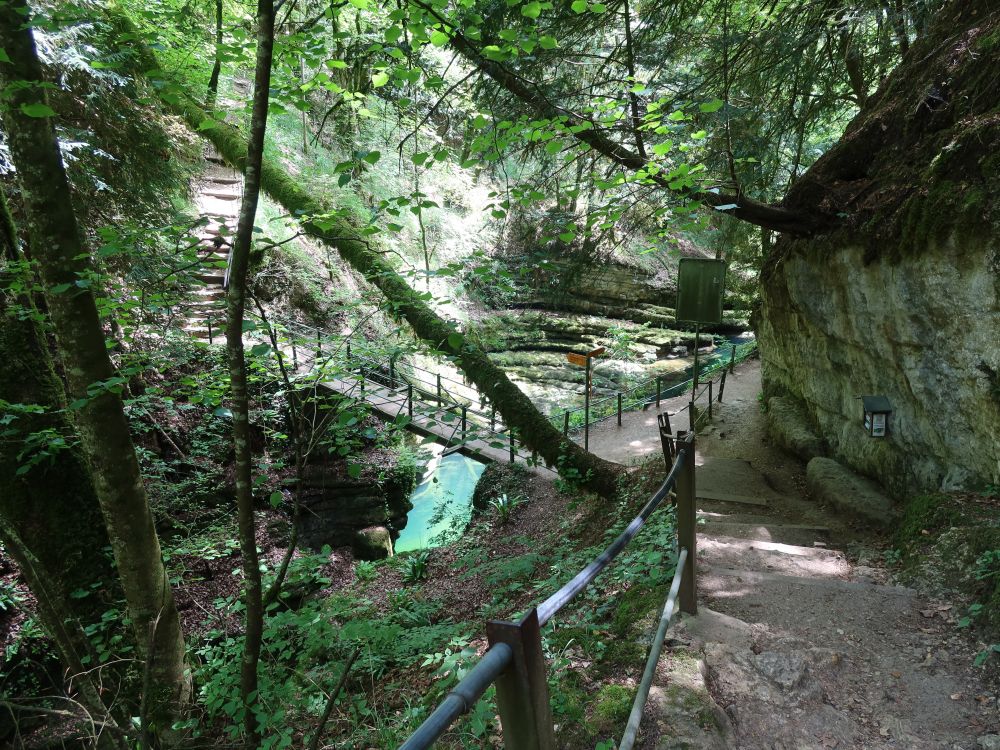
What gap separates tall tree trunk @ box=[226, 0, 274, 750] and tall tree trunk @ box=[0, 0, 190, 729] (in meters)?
0.56

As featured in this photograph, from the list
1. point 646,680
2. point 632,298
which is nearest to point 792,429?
point 646,680

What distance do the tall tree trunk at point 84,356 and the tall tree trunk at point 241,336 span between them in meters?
0.56

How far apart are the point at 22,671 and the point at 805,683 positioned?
6.91 metres

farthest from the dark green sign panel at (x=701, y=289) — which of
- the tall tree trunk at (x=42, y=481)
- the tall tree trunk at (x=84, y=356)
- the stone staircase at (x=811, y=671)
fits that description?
the tall tree trunk at (x=42, y=481)

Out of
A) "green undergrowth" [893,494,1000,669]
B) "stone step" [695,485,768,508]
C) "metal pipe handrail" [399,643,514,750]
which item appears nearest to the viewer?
"metal pipe handrail" [399,643,514,750]

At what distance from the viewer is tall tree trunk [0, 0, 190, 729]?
114 inches

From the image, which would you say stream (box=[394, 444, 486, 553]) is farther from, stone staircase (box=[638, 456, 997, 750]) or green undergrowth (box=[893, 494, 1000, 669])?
green undergrowth (box=[893, 494, 1000, 669])

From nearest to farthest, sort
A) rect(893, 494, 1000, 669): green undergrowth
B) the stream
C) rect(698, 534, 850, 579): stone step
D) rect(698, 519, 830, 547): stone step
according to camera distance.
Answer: rect(893, 494, 1000, 669): green undergrowth < rect(698, 534, 850, 579): stone step < rect(698, 519, 830, 547): stone step < the stream

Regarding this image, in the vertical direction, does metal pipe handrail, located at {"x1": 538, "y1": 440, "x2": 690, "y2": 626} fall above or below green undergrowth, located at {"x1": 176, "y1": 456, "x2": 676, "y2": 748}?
above

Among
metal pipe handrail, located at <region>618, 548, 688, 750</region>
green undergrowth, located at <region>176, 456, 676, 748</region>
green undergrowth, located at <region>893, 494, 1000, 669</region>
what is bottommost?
green undergrowth, located at <region>176, 456, 676, 748</region>

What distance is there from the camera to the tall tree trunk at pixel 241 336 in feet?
9.45

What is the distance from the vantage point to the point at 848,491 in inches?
243

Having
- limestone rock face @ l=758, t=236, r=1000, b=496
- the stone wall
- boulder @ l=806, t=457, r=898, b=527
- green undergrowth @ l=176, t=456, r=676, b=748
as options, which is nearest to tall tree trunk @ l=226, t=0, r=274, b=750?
green undergrowth @ l=176, t=456, r=676, b=748

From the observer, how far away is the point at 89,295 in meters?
3.32
